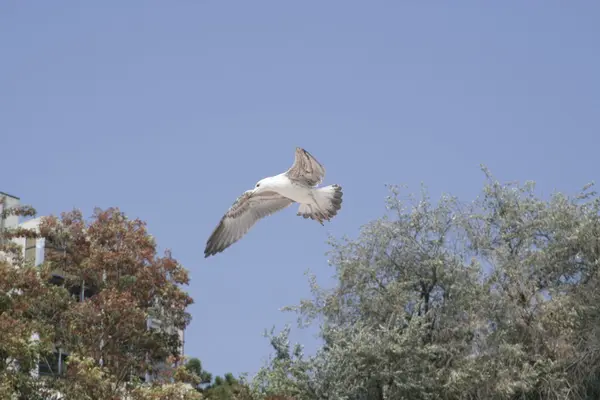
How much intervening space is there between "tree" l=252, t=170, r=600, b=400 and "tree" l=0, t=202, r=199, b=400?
3.26m

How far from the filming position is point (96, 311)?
842 inches

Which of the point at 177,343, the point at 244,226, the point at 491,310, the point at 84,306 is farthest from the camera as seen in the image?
the point at 177,343

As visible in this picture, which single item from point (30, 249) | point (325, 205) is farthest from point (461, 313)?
point (30, 249)

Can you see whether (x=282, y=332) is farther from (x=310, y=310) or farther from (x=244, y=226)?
(x=244, y=226)

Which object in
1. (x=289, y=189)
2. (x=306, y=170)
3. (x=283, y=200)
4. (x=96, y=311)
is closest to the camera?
(x=306, y=170)

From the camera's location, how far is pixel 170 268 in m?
23.6

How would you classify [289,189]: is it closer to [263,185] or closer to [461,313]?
[263,185]

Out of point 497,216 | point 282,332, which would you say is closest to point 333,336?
point 282,332

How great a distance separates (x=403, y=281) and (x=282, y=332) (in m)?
2.82

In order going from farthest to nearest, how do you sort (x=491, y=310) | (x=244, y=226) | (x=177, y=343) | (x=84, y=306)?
1. (x=177, y=343)
2. (x=84, y=306)
3. (x=491, y=310)
4. (x=244, y=226)

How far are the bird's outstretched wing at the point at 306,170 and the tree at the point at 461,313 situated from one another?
13.3 ft

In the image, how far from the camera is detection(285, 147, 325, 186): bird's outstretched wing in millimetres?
16320

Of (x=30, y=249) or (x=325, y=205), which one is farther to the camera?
(x=30, y=249)

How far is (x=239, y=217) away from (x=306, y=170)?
2.47 metres
